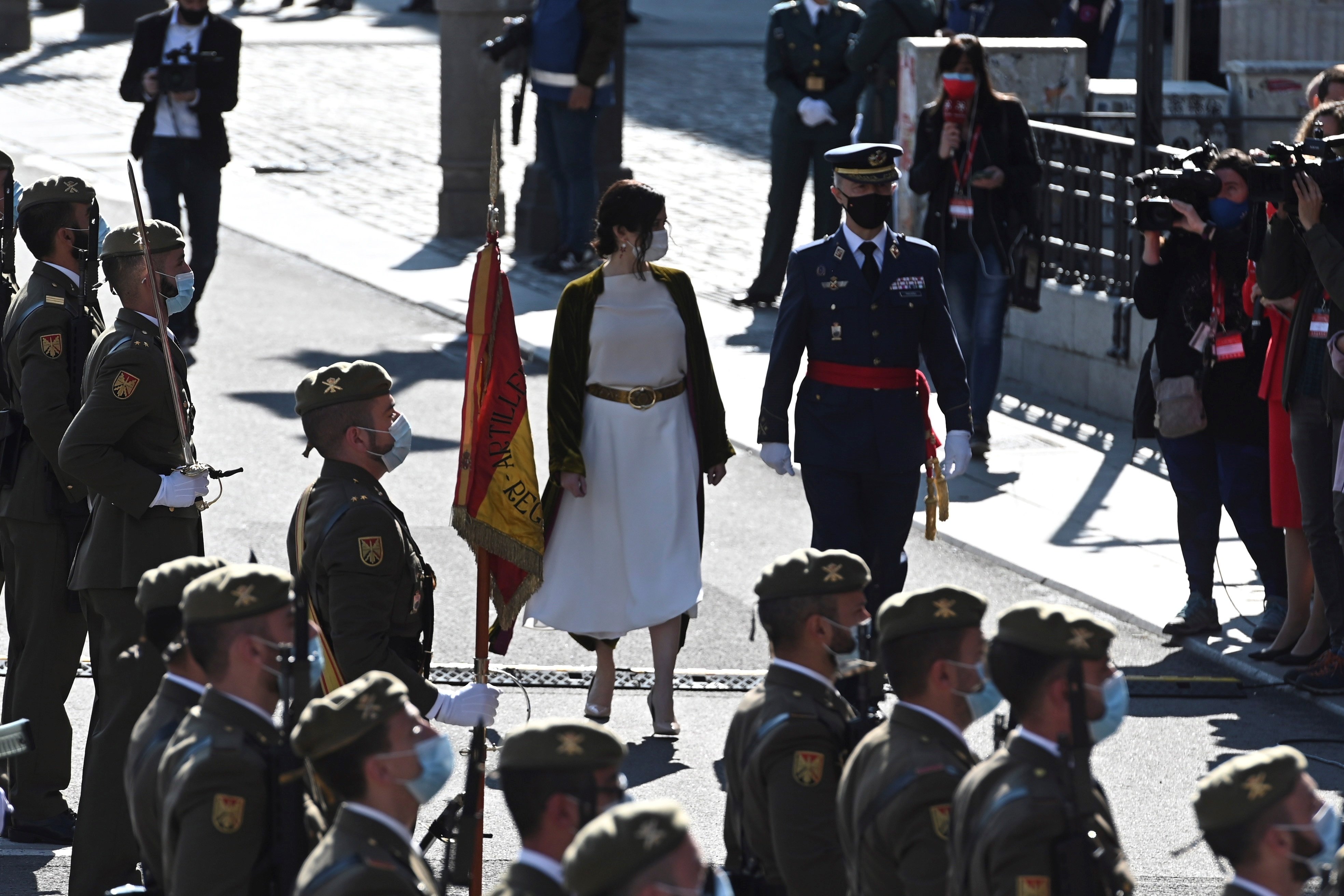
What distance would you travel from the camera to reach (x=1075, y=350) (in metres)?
13.2

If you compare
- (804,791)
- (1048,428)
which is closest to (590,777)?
(804,791)

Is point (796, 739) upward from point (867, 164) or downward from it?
downward

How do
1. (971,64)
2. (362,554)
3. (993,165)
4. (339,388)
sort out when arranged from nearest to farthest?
(362,554) → (339,388) → (971,64) → (993,165)

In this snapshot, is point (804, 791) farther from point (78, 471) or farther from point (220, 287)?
point (220, 287)

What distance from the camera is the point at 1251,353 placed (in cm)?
908

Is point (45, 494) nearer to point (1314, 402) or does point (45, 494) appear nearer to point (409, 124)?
point (1314, 402)

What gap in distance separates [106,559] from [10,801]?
40.0 inches

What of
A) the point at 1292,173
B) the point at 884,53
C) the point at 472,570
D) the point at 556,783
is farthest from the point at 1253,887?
the point at 884,53

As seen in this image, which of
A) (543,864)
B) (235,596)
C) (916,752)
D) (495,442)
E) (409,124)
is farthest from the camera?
(409,124)

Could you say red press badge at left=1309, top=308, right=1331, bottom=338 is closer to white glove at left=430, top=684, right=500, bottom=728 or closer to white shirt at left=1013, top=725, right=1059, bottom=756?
white glove at left=430, top=684, right=500, bottom=728

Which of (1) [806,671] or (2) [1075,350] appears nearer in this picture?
(1) [806,671]

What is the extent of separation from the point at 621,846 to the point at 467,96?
47.2 ft

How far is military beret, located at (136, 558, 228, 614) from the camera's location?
17.1 ft

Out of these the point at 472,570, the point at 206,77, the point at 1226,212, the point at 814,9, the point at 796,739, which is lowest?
the point at 472,570
